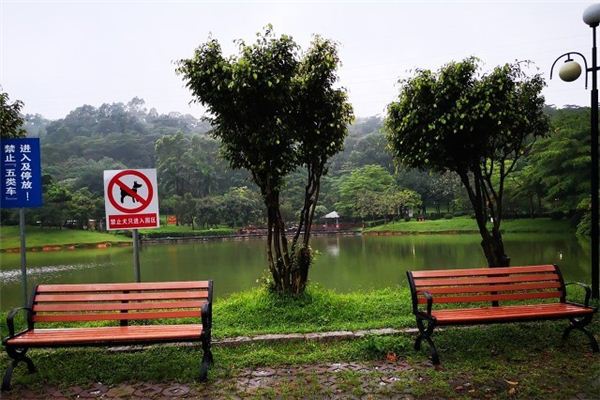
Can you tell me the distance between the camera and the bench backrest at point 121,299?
375 centimetres

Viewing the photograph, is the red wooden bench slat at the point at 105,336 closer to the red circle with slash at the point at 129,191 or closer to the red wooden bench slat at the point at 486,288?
the red circle with slash at the point at 129,191

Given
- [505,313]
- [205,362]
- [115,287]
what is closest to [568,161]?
[505,313]

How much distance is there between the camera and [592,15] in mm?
4805

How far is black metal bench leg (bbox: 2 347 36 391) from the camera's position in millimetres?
3234

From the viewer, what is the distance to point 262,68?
460cm

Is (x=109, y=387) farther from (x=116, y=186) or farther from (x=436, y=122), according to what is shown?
(x=436, y=122)

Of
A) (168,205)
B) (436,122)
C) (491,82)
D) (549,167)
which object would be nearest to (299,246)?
(436,122)

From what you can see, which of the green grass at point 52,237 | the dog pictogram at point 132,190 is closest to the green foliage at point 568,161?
the dog pictogram at point 132,190

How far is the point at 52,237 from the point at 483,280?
123 ft

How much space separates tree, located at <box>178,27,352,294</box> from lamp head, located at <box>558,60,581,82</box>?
261 cm

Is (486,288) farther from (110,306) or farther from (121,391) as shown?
(110,306)

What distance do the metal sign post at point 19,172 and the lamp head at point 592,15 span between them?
6446mm

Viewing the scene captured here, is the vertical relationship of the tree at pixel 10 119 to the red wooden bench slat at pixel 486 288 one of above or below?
above

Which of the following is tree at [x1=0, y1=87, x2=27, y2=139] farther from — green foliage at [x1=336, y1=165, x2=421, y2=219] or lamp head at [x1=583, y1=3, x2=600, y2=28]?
green foliage at [x1=336, y1=165, x2=421, y2=219]
